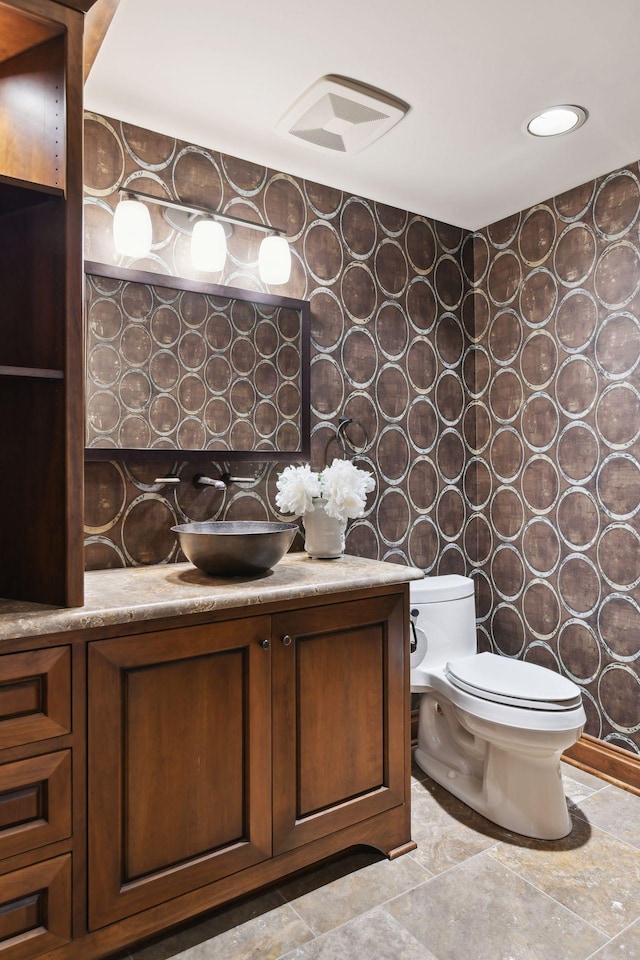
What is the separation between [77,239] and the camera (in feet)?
4.92

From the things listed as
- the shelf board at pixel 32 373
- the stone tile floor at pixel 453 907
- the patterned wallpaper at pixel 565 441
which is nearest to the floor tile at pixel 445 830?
the stone tile floor at pixel 453 907

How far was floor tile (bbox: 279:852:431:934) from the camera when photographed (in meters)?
1.69

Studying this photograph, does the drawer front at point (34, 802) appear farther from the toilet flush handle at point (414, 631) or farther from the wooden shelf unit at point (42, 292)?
the toilet flush handle at point (414, 631)

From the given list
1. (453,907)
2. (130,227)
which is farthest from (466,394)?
(453,907)

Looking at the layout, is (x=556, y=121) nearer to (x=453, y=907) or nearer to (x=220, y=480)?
(x=220, y=480)

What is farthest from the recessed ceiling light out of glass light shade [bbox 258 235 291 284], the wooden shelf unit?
the wooden shelf unit

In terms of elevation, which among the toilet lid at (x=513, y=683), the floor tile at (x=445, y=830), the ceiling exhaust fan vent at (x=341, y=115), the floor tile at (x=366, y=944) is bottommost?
the floor tile at (x=445, y=830)

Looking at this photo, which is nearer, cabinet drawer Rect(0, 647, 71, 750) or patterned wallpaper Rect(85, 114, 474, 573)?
cabinet drawer Rect(0, 647, 71, 750)

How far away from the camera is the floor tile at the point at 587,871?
1.68m

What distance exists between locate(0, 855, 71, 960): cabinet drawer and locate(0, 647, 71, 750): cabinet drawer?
29 cm

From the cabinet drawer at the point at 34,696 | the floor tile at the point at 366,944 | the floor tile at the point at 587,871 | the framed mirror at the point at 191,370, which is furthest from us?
the framed mirror at the point at 191,370

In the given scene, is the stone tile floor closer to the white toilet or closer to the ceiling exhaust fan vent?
the white toilet

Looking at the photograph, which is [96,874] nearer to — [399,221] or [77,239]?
[77,239]

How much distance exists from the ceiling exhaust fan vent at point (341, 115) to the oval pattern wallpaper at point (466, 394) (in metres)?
0.32
